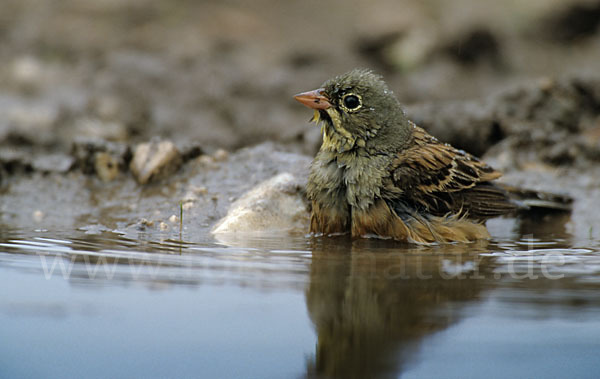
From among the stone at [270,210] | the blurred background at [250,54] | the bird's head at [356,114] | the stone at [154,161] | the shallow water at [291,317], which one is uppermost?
the blurred background at [250,54]

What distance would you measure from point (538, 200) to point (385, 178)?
1550mm

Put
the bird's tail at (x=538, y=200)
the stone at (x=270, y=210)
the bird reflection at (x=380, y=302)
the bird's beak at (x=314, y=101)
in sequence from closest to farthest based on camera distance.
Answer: the bird reflection at (x=380, y=302), the stone at (x=270, y=210), the bird's beak at (x=314, y=101), the bird's tail at (x=538, y=200)

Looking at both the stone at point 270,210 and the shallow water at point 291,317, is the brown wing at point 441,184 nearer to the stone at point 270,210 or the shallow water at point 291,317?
the stone at point 270,210

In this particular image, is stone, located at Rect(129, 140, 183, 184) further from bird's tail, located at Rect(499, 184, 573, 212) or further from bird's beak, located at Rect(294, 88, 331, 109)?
bird's tail, located at Rect(499, 184, 573, 212)

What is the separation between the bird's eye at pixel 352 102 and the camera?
4750mm

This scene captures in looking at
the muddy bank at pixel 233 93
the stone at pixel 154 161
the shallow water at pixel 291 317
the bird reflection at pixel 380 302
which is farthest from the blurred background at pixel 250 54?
the shallow water at pixel 291 317

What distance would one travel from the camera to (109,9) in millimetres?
9438

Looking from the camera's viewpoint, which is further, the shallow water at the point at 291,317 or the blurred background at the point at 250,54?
the blurred background at the point at 250,54

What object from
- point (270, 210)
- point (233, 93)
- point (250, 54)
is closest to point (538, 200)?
point (270, 210)

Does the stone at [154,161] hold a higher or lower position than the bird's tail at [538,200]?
higher

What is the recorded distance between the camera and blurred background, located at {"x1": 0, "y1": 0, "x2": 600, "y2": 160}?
320 inches

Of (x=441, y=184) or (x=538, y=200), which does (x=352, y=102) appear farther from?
(x=538, y=200)

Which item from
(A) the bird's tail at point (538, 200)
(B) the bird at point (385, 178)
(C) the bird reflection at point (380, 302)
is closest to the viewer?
(C) the bird reflection at point (380, 302)

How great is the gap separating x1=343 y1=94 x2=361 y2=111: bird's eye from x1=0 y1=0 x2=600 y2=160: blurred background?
3.20m
